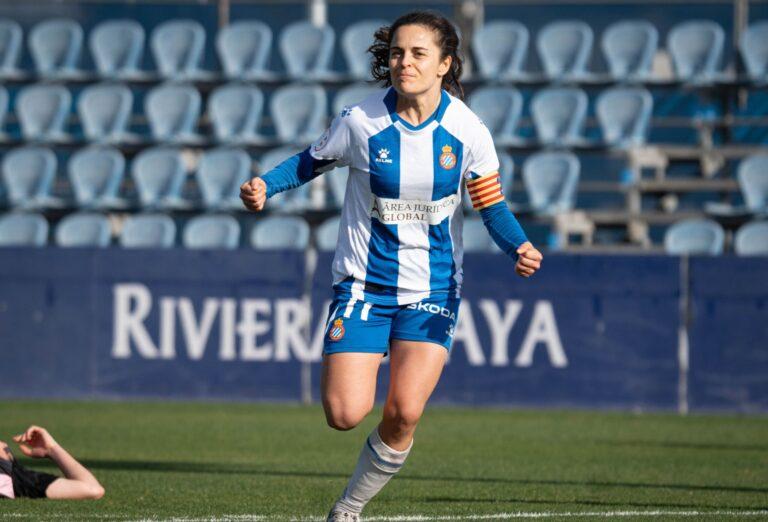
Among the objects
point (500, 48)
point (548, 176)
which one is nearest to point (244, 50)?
point (500, 48)

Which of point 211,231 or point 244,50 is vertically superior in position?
point 244,50

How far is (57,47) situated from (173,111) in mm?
2282

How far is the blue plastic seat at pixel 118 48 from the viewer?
18.5 meters

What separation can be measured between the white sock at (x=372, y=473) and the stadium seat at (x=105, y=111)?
12.9 m

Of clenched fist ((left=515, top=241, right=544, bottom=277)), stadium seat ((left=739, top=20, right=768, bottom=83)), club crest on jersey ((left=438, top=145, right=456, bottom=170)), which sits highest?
stadium seat ((left=739, top=20, right=768, bottom=83))

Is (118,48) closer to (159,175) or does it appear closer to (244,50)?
(244,50)

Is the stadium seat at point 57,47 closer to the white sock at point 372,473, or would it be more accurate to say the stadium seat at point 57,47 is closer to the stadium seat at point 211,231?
the stadium seat at point 211,231

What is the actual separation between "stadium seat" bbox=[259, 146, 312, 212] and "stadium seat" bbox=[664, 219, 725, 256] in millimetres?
4472

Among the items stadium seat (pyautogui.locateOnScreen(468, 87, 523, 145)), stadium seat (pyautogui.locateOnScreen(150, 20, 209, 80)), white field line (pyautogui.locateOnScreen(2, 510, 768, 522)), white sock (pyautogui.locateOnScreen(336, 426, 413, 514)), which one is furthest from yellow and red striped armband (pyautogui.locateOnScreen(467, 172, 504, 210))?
stadium seat (pyautogui.locateOnScreen(150, 20, 209, 80))

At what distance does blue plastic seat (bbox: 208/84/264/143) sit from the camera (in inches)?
699

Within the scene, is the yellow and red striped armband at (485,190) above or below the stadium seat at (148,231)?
above

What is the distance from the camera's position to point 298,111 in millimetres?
17641

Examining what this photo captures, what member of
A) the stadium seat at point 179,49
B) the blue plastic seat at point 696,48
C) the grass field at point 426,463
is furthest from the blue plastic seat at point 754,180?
the stadium seat at point 179,49

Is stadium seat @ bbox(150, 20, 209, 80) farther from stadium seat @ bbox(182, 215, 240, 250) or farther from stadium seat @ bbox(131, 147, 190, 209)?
stadium seat @ bbox(182, 215, 240, 250)
